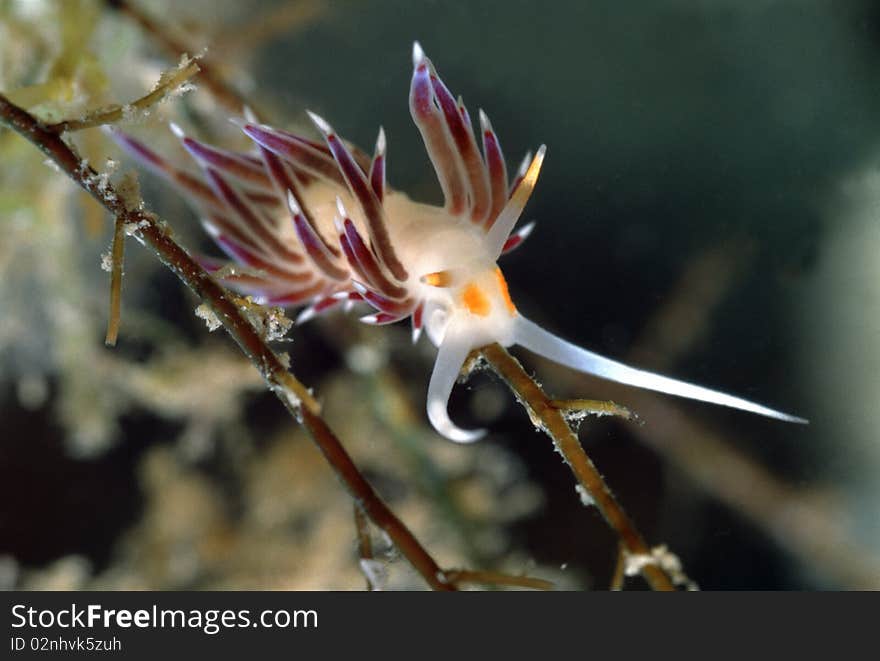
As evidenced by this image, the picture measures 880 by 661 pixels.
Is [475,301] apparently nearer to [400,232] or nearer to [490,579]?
[400,232]

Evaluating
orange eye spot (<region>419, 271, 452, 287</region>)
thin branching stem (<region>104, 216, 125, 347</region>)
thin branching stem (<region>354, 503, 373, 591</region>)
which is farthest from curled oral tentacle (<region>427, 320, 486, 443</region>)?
Result: thin branching stem (<region>104, 216, 125, 347</region>)

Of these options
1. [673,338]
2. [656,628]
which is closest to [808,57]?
[673,338]

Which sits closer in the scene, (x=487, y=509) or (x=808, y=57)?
(x=808, y=57)

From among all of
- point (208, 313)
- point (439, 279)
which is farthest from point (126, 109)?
point (439, 279)

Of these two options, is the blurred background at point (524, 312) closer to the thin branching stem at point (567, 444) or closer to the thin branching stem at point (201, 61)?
the thin branching stem at point (201, 61)

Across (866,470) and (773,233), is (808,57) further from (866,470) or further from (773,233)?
(866,470)

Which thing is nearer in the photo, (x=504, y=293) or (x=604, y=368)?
(x=604, y=368)
